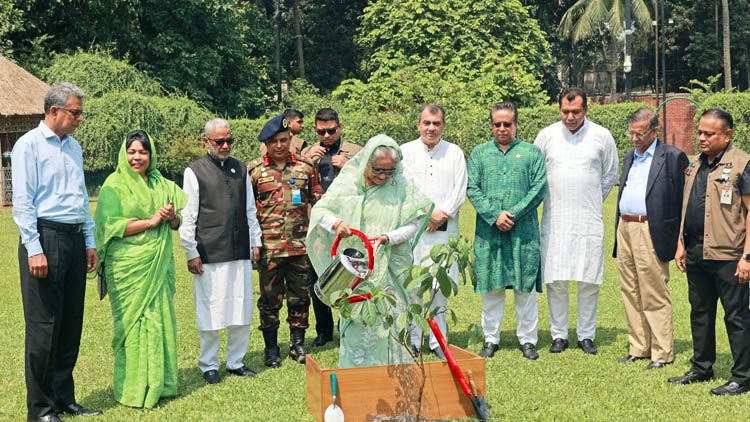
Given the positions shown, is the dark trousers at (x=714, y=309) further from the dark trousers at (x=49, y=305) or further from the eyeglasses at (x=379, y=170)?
the dark trousers at (x=49, y=305)

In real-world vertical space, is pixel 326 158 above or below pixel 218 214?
above

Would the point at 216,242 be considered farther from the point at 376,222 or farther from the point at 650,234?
the point at 650,234

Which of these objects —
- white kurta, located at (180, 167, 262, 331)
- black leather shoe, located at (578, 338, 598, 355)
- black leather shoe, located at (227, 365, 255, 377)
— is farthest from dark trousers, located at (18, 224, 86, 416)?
black leather shoe, located at (578, 338, 598, 355)

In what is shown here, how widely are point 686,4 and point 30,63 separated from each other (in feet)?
119

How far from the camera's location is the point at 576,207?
693 cm

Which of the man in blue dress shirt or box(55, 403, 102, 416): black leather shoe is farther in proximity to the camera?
box(55, 403, 102, 416): black leather shoe

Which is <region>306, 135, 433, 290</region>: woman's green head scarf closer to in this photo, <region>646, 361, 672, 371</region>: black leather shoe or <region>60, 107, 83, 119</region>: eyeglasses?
<region>60, 107, 83, 119</region>: eyeglasses

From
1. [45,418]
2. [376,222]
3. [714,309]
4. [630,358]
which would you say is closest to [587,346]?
[630,358]

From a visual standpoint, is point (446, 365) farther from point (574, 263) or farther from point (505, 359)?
point (574, 263)

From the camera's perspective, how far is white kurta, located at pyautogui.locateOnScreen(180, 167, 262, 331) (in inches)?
239

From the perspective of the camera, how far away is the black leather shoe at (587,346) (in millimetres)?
6871

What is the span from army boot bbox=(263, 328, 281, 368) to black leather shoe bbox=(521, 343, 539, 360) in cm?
222

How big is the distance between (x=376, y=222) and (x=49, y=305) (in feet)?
7.47

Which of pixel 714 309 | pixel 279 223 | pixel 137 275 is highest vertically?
pixel 279 223
